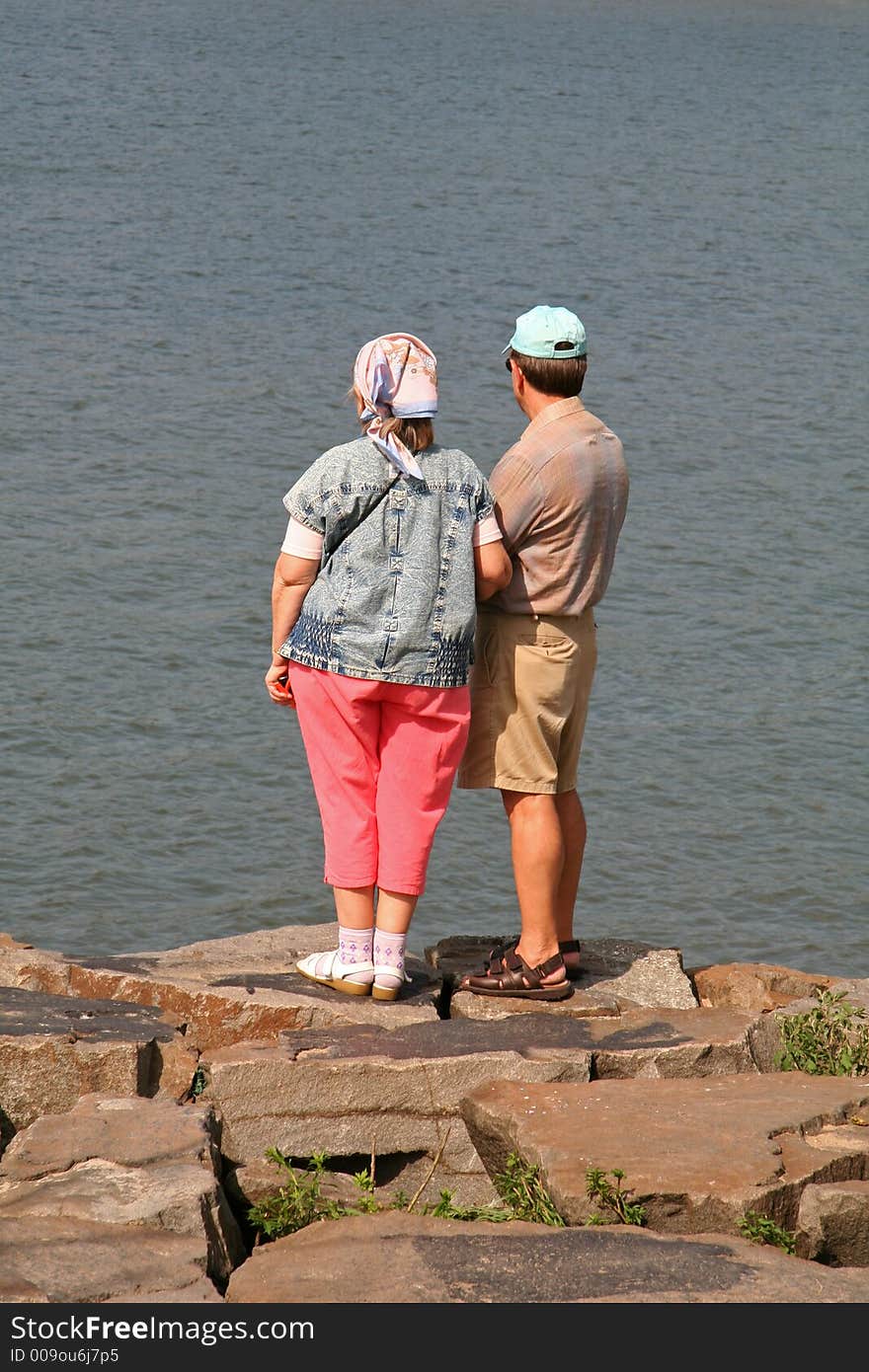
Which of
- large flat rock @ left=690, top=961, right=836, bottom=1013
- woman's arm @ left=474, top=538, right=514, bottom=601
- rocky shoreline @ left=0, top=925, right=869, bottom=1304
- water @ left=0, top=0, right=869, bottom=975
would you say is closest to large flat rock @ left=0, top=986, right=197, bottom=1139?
rocky shoreline @ left=0, top=925, right=869, bottom=1304

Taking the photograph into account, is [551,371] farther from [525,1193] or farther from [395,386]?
[525,1193]

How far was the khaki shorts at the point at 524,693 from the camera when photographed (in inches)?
181

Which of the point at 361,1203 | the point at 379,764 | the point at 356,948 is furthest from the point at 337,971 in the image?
the point at 361,1203

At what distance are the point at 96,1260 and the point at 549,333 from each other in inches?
97.9

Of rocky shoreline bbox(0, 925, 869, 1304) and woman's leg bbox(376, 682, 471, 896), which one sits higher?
woman's leg bbox(376, 682, 471, 896)

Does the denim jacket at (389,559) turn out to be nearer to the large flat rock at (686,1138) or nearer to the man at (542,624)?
the man at (542,624)

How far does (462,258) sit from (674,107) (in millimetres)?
13160

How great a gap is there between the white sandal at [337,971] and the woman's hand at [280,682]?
74 cm

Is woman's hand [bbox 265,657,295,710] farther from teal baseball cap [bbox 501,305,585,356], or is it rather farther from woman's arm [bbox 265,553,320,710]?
teal baseball cap [bbox 501,305,585,356]

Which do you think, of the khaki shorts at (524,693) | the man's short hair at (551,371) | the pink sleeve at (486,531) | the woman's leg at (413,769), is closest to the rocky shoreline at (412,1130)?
the woman's leg at (413,769)

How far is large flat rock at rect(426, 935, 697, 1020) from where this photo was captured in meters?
4.67

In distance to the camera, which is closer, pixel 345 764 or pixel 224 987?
pixel 345 764

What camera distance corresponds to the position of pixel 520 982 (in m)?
4.71
